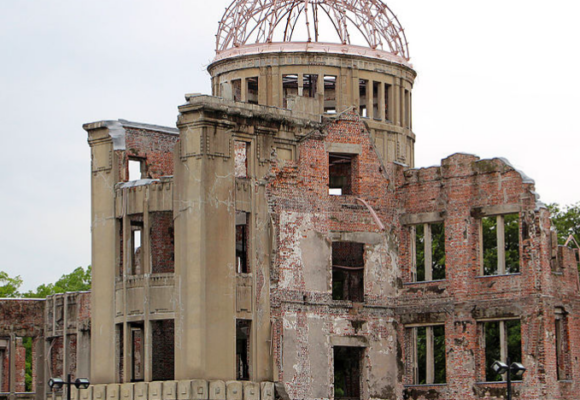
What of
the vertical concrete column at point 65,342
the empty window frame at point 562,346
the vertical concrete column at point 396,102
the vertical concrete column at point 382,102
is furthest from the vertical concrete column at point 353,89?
the empty window frame at point 562,346

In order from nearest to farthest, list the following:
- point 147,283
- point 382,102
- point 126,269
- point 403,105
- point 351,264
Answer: point 147,283
point 126,269
point 351,264
point 382,102
point 403,105

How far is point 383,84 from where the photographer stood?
144ft

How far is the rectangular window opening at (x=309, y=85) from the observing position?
4366 centimetres

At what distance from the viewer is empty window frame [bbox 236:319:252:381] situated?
33.4 metres

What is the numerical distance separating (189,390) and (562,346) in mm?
10905

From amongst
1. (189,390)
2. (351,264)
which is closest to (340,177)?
(351,264)

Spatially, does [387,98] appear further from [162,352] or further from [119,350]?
[119,350]

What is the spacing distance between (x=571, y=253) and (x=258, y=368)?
32.3 ft

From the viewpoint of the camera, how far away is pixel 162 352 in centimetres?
3556

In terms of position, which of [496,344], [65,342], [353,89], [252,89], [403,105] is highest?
[252,89]

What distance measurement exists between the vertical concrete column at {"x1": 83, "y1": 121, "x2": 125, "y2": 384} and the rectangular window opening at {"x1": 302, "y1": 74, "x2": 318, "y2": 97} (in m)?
10.1

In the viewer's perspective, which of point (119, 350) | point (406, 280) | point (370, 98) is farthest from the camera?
point (370, 98)

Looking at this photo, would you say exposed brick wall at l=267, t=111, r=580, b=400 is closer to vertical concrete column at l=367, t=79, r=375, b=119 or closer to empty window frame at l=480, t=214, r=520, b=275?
vertical concrete column at l=367, t=79, r=375, b=119

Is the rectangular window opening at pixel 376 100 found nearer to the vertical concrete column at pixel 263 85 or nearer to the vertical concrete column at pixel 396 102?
the vertical concrete column at pixel 396 102
